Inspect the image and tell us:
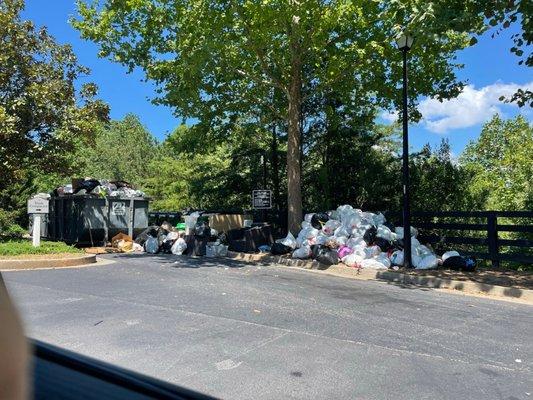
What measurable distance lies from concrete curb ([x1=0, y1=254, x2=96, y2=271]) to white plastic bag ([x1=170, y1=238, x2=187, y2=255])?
380cm

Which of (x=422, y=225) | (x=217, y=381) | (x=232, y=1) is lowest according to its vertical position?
(x=217, y=381)

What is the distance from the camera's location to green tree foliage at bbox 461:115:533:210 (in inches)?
735

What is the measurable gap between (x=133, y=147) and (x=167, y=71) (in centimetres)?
4330

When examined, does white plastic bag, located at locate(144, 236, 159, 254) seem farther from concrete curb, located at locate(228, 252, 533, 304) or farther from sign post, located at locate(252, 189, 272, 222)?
sign post, located at locate(252, 189, 272, 222)

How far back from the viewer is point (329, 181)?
2000 cm

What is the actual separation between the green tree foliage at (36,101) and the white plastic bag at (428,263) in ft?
35.1

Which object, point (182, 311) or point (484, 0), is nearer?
point (182, 311)

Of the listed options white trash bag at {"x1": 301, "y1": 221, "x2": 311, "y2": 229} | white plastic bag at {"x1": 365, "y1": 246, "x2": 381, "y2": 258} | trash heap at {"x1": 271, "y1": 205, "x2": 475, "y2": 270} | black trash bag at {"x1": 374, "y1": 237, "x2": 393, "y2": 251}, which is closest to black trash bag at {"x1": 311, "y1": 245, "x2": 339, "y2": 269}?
trash heap at {"x1": 271, "y1": 205, "x2": 475, "y2": 270}

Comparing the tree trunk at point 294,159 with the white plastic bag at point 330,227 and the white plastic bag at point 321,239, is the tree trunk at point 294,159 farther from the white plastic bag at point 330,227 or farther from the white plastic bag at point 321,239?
the white plastic bag at point 321,239

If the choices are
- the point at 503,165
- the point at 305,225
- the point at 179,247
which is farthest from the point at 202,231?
the point at 503,165

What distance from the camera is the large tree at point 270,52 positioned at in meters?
13.6

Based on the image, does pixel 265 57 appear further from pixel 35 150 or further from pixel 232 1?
pixel 35 150

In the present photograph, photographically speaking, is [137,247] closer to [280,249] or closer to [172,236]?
[172,236]

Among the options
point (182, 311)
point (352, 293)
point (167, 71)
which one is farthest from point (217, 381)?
point (167, 71)
